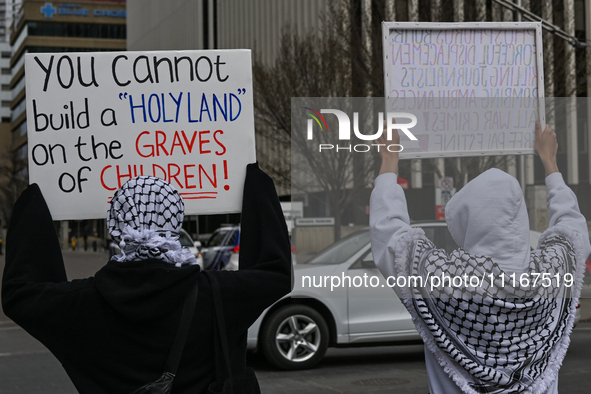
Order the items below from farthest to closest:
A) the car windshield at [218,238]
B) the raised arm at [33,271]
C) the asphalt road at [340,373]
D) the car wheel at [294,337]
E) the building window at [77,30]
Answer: the building window at [77,30] < the car windshield at [218,238] < the car wheel at [294,337] < the asphalt road at [340,373] < the raised arm at [33,271]

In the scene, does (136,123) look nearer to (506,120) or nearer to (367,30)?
(506,120)

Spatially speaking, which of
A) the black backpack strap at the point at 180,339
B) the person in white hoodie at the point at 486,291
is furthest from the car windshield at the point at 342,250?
the black backpack strap at the point at 180,339

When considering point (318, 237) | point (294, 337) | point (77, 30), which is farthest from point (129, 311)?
point (77, 30)

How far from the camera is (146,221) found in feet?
A: 7.32

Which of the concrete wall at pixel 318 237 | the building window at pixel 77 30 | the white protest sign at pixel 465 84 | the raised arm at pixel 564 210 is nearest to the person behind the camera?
the raised arm at pixel 564 210

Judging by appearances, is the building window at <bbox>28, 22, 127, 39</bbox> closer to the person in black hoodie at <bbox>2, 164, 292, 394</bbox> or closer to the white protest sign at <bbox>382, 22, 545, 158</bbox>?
the white protest sign at <bbox>382, 22, 545, 158</bbox>

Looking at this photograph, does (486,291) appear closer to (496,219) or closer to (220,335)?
(496,219)

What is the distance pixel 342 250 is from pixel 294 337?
1.28m

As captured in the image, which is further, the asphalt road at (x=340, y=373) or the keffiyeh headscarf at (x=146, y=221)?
the asphalt road at (x=340, y=373)

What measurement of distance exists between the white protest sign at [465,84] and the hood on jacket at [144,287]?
1.44 metres

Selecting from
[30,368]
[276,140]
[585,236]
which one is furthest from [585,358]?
[276,140]

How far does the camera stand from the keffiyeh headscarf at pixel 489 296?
7.85 feet

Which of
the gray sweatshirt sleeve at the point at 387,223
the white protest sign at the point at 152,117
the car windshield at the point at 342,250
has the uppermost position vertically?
the white protest sign at the point at 152,117

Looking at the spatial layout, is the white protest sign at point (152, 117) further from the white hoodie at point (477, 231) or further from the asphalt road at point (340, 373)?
the asphalt road at point (340, 373)
